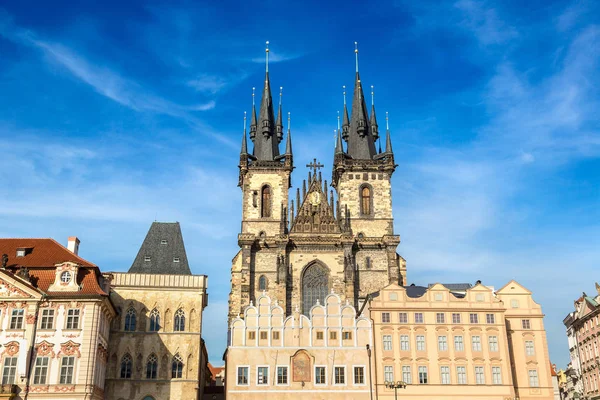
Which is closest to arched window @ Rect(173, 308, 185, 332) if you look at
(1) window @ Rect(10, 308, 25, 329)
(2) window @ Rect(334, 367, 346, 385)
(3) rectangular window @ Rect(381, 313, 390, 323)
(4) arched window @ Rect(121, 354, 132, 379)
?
(4) arched window @ Rect(121, 354, 132, 379)

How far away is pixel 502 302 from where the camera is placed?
50125mm

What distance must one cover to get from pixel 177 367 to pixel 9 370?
12253 millimetres

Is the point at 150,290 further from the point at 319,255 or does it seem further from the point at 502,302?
the point at 502,302

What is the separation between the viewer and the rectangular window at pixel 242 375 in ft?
153

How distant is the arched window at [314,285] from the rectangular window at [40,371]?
90.0 feet

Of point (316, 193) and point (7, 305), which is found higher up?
point (316, 193)

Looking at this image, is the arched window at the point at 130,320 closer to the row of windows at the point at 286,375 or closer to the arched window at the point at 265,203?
the row of windows at the point at 286,375

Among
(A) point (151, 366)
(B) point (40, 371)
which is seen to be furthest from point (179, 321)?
(B) point (40, 371)

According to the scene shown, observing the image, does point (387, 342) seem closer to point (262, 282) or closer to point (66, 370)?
point (262, 282)

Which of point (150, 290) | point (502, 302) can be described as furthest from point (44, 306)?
point (502, 302)

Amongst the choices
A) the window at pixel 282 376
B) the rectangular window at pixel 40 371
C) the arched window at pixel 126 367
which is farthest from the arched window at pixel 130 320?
the window at pixel 282 376

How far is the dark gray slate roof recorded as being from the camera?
52156 millimetres

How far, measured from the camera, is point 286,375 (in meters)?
47.0

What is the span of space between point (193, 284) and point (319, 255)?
17.2 metres
